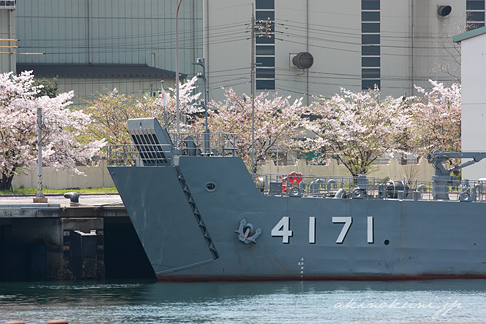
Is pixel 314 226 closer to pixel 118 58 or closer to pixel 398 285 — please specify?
pixel 398 285

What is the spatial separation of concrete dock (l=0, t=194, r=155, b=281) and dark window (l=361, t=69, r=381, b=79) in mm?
43852

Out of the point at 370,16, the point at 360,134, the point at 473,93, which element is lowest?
the point at 360,134

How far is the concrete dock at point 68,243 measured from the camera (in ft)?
76.0

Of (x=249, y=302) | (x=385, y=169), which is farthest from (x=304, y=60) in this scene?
(x=249, y=302)

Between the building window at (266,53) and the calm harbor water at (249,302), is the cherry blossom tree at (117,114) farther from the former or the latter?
the calm harbor water at (249,302)

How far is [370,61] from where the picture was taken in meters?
63.8

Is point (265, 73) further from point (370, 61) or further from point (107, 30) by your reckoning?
point (107, 30)

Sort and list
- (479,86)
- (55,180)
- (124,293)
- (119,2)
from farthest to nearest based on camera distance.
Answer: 1. (119,2)
2. (55,180)
3. (479,86)
4. (124,293)

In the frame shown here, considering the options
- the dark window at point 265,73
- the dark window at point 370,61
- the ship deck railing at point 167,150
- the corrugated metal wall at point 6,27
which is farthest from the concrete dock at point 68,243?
the dark window at point 370,61

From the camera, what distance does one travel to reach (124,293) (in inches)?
792

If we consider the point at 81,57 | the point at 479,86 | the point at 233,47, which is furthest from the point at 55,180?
the point at 479,86

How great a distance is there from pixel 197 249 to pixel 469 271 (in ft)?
33.1

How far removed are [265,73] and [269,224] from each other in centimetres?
4274

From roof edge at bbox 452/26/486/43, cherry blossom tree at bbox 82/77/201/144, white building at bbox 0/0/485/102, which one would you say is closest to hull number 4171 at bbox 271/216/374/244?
roof edge at bbox 452/26/486/43
